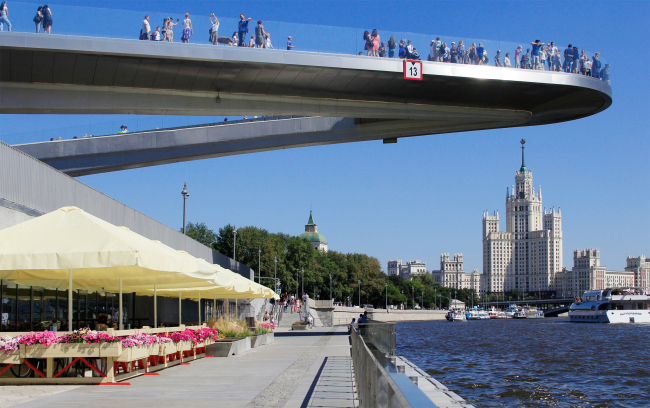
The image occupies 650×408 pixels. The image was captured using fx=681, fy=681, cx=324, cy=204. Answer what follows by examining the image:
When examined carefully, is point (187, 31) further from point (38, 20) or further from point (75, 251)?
point (75, 251)

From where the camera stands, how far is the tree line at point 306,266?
326 feet

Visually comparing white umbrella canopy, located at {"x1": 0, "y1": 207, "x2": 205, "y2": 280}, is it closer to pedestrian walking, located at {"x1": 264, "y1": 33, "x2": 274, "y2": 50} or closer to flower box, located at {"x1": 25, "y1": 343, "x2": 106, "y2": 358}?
flower box, located at {"x1": 25, "y1": 343, "x2": 106, "y2": 358}

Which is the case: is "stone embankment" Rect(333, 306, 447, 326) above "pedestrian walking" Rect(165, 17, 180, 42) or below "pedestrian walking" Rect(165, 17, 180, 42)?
below

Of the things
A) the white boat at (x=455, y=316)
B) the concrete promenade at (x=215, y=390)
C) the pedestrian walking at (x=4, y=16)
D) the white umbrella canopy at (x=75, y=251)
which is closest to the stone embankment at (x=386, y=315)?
the white boat at (x=455, y=316)

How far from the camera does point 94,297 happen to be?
21844 millimetres

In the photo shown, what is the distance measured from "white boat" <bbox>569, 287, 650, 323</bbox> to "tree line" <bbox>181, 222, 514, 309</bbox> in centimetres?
4504

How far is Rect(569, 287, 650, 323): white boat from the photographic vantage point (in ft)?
331

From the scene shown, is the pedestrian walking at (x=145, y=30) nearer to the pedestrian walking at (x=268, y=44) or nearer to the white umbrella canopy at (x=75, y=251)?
the pedestrian walking at (x=268, y=44)

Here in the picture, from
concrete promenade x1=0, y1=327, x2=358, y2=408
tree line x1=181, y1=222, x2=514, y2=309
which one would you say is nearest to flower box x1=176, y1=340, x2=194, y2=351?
concrete promenade x1=0, y1=327, x2=358, y2=408

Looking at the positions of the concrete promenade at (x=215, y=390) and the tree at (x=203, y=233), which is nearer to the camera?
the concrete promenade at (x=215, y=390)

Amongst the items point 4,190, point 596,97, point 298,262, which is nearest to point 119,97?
point 4,190

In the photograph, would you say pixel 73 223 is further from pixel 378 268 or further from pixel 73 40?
pixel 378 268

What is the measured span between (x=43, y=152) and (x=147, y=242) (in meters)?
31.6

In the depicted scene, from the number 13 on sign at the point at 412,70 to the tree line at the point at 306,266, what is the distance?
45630mm
